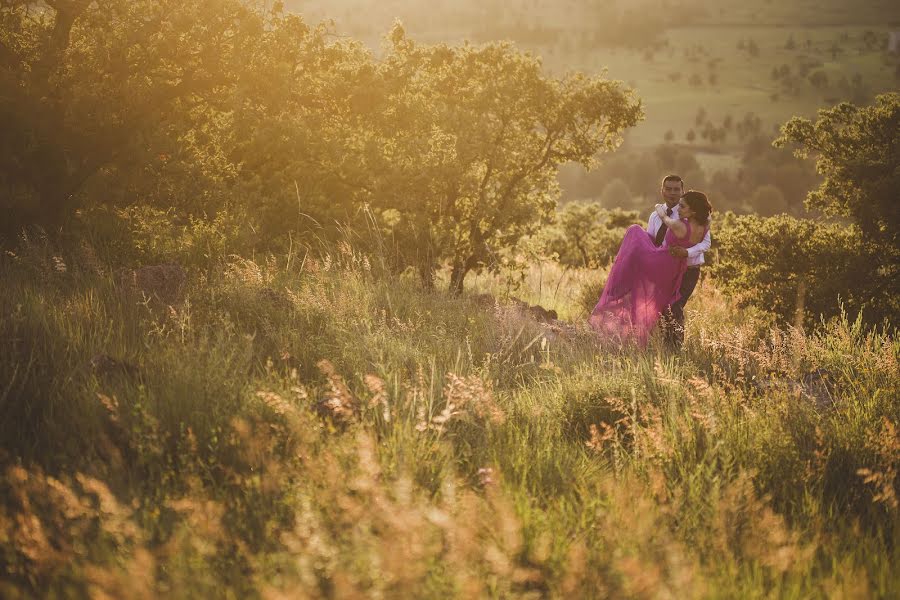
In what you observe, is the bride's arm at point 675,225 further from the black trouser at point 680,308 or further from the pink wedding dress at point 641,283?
the black trouser at point 680,308

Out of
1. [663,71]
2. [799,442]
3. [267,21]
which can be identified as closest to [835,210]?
[799,442]

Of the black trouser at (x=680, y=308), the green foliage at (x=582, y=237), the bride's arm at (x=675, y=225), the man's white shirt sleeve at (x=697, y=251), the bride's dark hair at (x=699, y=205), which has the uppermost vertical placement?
the bride's dark hair at (x=699, y=205)

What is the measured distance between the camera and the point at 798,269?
30.8 feet

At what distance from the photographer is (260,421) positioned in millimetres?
2783

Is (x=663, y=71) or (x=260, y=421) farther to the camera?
(x=663, y=71)

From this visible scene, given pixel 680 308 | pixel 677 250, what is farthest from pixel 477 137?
pixel 680 308

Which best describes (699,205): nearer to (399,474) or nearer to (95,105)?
(399,474)

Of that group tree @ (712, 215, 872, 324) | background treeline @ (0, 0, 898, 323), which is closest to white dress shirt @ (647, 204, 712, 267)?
tree @ (712, 215, 872, 324)

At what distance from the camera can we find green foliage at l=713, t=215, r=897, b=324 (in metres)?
8.79

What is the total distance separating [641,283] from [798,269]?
4.18 meters

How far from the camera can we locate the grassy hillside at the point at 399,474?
1879 millimetres

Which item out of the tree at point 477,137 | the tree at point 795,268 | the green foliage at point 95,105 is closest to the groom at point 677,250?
the tree at point 795,268

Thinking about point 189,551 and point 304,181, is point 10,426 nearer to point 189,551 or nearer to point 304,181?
point 189,551

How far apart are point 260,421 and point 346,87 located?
8.39 meters
